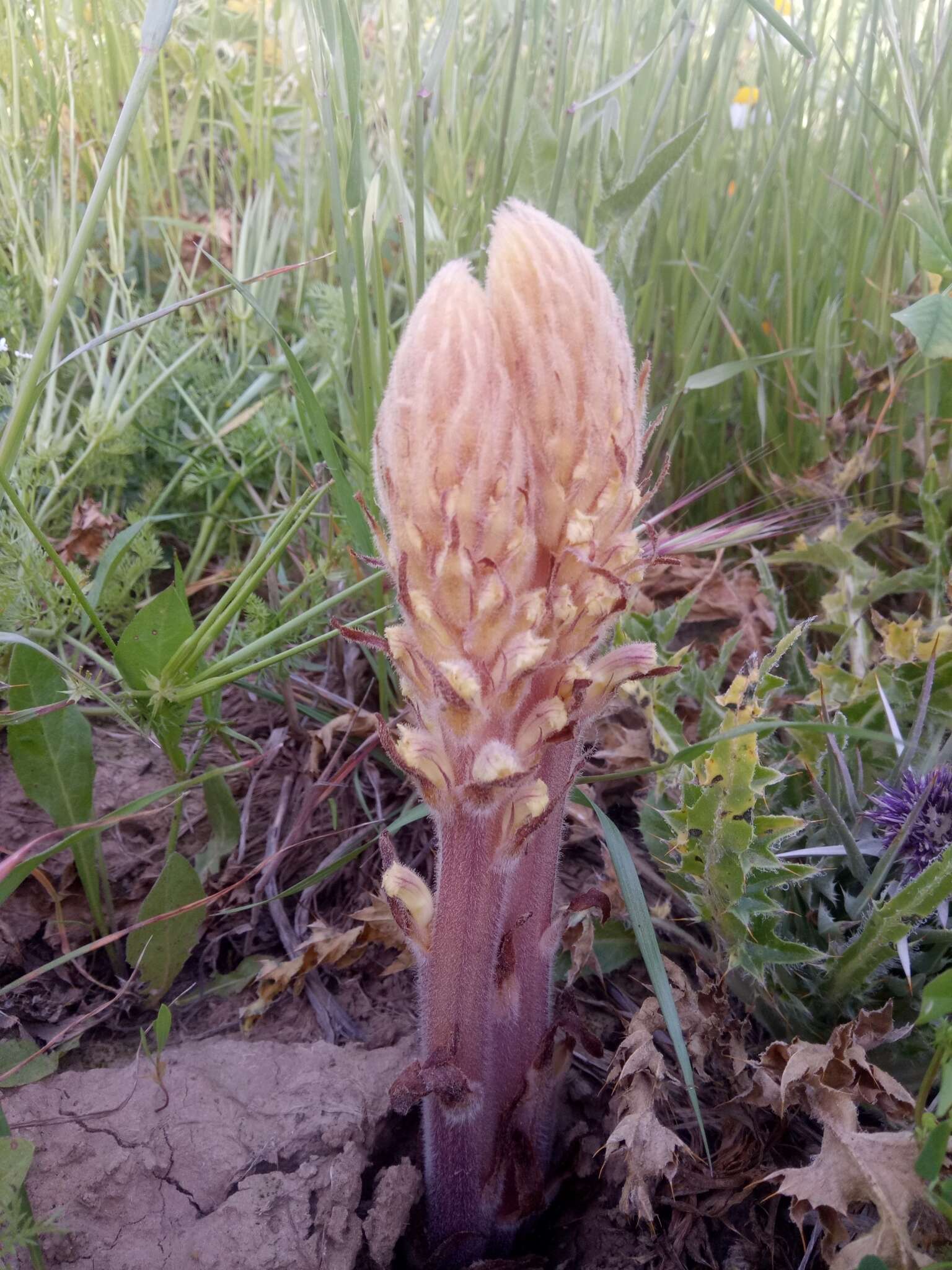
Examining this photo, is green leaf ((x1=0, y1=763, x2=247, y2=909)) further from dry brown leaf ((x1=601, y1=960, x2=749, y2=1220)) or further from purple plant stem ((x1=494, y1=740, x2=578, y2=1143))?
dry brown leaf ((x1=601, y1=960, x2=749, y2=1220))

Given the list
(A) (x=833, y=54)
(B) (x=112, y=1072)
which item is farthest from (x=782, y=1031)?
(A) (x=833, y=54)

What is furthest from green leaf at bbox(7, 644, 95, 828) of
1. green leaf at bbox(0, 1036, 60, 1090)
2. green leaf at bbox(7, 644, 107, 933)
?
green leaf at bbox(0, 1036, 60, 1090)

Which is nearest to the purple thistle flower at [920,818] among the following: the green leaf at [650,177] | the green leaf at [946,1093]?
the green leaf at [946,1093]

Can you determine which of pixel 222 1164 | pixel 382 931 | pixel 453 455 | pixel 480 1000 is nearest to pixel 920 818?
pixel 480 1000

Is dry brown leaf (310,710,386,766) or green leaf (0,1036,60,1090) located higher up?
dry brown leaf (310,710,386,766)

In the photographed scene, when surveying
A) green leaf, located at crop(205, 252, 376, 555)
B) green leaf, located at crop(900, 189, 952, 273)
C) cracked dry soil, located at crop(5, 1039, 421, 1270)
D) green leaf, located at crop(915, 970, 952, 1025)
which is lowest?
cracked dry soil, located at crop(5, 1039, 421, 1270)

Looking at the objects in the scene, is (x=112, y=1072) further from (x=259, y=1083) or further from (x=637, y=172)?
(x=637, y=172)
